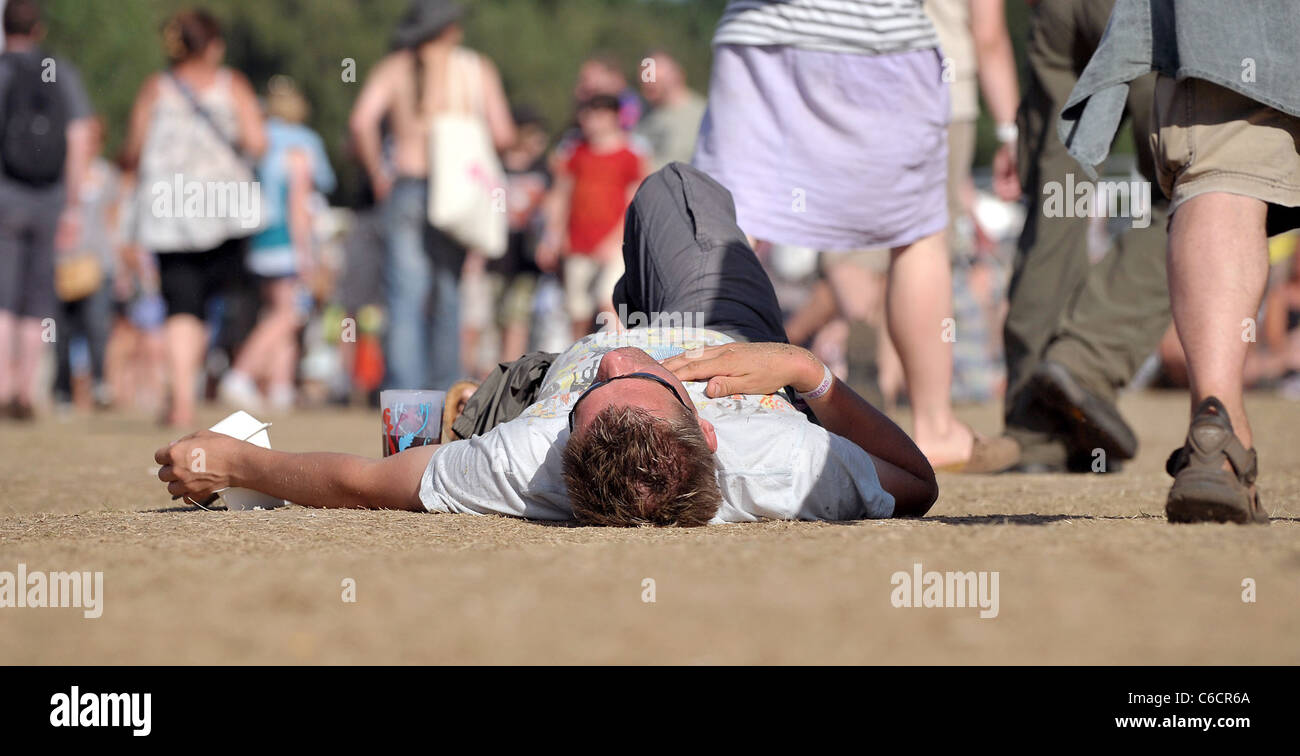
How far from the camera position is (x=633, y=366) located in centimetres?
357

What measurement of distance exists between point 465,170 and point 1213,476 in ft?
20.6

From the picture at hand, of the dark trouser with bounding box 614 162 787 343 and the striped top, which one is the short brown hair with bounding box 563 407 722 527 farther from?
the striped top

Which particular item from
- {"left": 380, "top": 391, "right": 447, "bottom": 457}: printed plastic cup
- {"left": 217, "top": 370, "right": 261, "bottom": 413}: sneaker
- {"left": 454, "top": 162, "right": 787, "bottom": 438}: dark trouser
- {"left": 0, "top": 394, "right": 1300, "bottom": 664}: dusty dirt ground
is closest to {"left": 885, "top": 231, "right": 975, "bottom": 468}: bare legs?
{"left": 454, "top": 162, "right": 787, "bottom": 438}: dark trouser

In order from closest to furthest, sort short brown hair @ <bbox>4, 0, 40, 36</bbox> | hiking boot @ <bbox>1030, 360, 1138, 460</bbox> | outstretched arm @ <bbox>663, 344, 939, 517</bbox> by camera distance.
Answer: outstretched arm @ <bbox>663, 344, 939, 517</bbox>, hiking boot @ <bbox>1030, 360, 1138, 460</bbox>, short brown hair @ <bbox>4, 0, 40, 36</bbox>

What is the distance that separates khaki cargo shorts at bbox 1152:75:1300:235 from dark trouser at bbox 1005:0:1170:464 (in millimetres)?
2028

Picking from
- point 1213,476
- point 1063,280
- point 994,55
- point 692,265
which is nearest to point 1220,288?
point 1213,476

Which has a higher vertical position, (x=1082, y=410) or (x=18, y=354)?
(x=18, y=354)

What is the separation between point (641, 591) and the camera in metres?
2.68

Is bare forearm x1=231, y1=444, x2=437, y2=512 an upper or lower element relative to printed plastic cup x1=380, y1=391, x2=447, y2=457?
lower

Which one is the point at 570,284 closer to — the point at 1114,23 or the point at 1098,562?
the point at 1114,23

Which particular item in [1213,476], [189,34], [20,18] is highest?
[20,18]

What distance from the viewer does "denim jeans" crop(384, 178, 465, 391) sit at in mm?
9211

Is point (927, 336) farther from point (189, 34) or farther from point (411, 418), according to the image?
point (189, 34)

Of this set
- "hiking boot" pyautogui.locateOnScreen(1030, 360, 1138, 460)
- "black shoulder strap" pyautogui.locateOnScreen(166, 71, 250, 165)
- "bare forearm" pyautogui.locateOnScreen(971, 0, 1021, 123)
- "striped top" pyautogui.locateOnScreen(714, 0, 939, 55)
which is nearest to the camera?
"striped top" pyautogui.locateOnScreen(714, 0, 939, 55)
